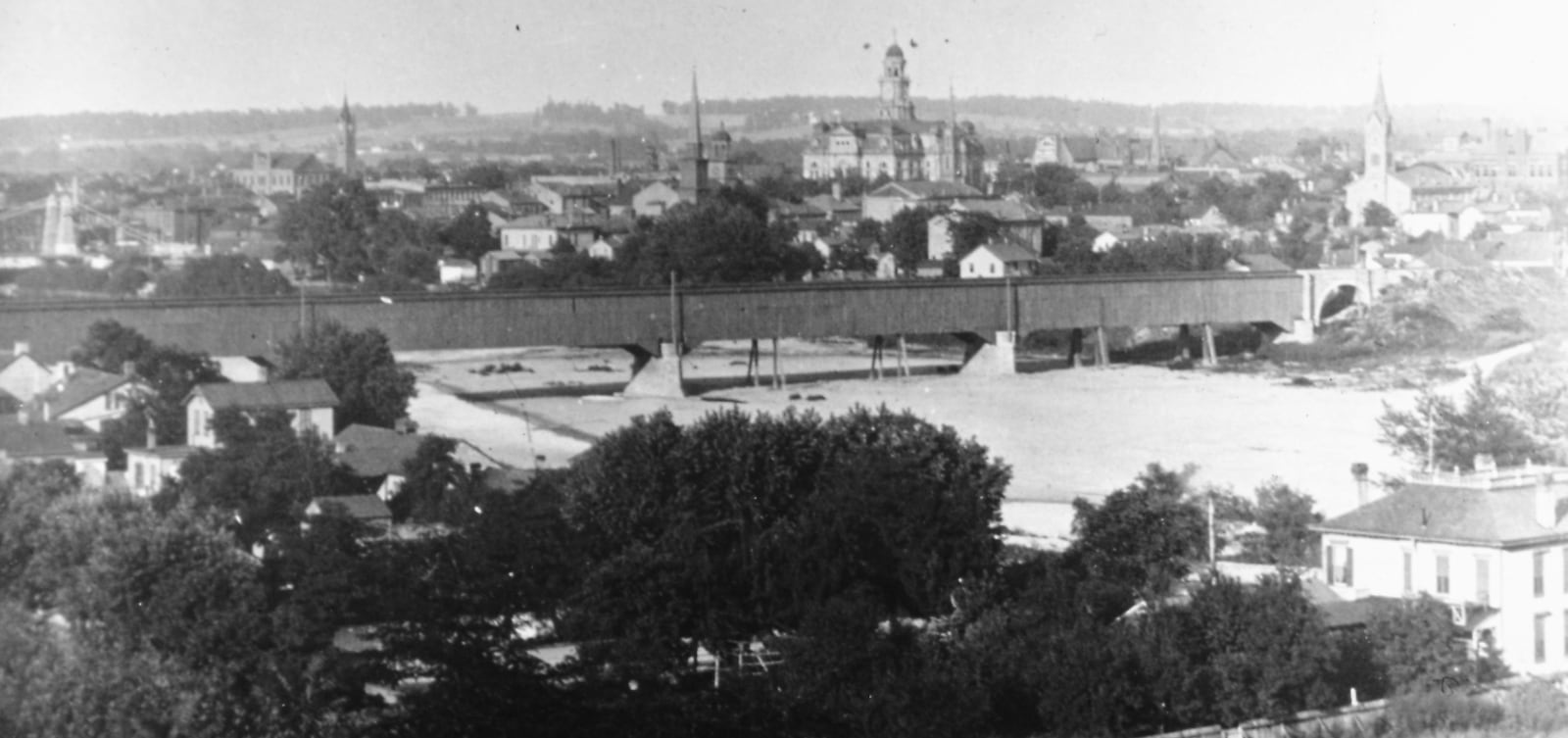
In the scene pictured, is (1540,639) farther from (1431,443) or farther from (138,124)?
(138,124)

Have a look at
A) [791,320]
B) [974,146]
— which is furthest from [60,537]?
[974,146]

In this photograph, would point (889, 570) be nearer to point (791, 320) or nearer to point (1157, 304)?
point (791, 320)

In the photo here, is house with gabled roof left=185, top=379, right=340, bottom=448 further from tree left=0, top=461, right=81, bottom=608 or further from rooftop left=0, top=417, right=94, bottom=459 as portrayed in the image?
tree left=0, top=461, right=81, bottom=608

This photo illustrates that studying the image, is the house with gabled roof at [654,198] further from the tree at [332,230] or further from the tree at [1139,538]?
the tree at [1139,538]

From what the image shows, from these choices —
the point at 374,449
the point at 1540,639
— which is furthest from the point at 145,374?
the point at 1540,639

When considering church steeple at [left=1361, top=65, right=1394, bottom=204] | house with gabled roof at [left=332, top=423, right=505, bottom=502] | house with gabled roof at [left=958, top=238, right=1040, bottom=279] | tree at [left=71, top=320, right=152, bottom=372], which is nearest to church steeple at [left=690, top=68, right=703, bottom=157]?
house with gabled roof at [left=958, top=238, right=1040, bottom=279]

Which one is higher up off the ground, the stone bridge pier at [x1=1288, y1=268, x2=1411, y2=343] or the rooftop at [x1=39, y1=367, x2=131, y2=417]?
the rooftop at [x1=39, y1=367, x2=131, y2=417]

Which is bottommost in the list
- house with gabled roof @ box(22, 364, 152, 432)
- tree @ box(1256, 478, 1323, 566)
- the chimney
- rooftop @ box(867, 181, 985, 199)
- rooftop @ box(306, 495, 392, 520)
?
tree @ box(1256, 478, 1323, 566)

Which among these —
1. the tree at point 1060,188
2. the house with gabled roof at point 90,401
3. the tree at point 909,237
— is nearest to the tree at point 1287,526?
the house with gabled roof at point 90,401

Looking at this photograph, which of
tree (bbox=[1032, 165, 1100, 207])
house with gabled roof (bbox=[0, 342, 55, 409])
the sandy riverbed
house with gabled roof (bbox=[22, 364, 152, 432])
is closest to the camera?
house with gabled roof (bbox=[22, 364, 152, 432])
